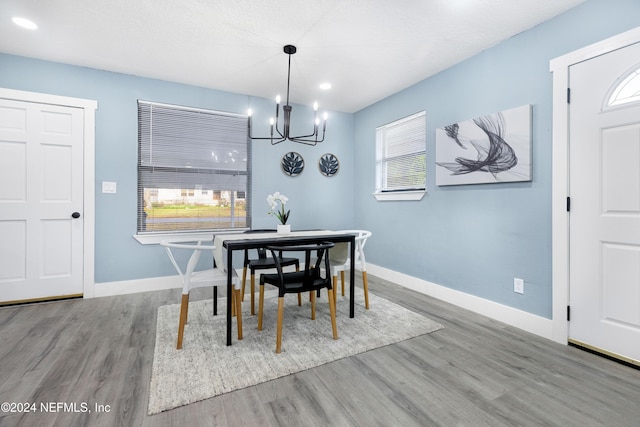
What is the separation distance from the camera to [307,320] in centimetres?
262

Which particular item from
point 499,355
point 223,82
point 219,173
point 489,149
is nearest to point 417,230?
point 489,149

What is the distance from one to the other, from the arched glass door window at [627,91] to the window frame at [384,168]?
1.70 m

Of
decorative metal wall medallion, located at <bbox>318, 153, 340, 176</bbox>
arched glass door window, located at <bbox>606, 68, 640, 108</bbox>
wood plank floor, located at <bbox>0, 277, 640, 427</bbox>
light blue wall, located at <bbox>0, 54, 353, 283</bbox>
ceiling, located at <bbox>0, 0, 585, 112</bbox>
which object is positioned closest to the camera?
wood plank floor, located at <bbox>0, 277, 640, 427</bbox>

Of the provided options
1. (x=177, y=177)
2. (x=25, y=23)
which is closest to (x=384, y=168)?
(x=177, y=177)

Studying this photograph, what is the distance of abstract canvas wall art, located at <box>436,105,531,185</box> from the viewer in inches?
96.8

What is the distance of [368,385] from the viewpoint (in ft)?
5.60

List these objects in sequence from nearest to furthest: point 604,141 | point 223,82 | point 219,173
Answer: point 604,141
point 223,82
point 219,173

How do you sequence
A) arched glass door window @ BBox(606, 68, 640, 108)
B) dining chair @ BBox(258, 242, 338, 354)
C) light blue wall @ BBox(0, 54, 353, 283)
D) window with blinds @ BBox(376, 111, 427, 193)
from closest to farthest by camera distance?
arched glass door window @ BBox(606, 68, 640, 108) → dining chair @ BBox(258, 242, 338, 354) → light blue wall @ BBox(0, 54, 353, 283) → window with blinds @ BBox(376, 111, 427, 193)

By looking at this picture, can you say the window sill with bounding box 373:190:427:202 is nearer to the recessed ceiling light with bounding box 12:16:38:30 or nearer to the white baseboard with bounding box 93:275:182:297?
the white baseboard with bounding box 93:275:182:297

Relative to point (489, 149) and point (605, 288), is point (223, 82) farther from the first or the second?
point (605, 288)

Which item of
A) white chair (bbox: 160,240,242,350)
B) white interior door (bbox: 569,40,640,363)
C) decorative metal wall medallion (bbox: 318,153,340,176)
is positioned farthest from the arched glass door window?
decorative metal wall medallion (bbox: 318,153,340,176)

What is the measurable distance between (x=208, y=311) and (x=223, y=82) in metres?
2.66

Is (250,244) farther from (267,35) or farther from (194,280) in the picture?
(267,35)

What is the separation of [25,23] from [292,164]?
2907mm
